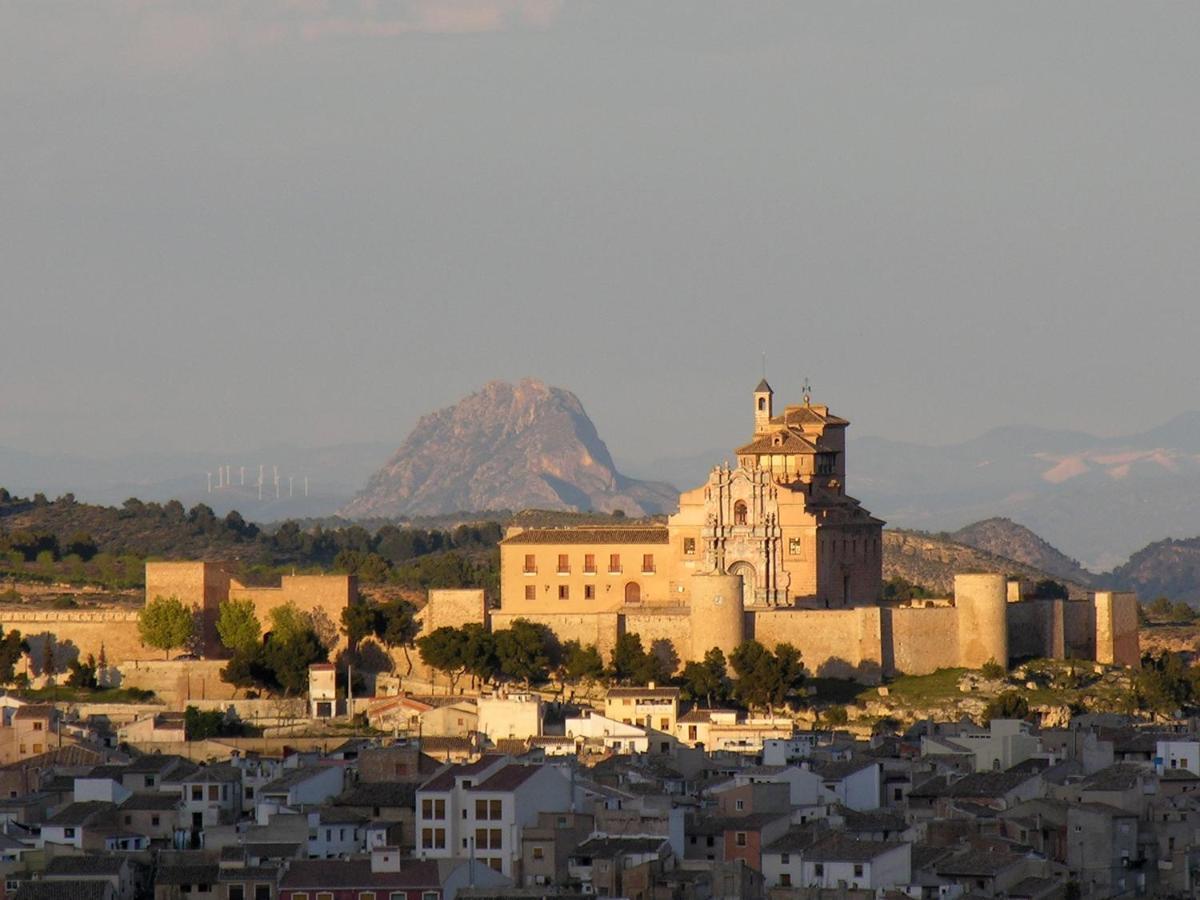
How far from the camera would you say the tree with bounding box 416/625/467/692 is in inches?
2815

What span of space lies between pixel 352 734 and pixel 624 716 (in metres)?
5.09

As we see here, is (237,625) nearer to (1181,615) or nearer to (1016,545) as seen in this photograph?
(1181,615)

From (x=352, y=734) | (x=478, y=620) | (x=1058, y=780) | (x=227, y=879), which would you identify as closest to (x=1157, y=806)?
(x=1058, y=780)

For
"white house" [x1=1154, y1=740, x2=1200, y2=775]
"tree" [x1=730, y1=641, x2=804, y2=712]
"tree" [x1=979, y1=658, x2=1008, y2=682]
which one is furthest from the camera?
"tree" [x1=979, y1=658, x2=1008, y2=682]

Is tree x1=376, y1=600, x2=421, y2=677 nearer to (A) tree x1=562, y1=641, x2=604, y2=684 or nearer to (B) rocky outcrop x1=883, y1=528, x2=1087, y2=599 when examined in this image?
(A) tree x1=562, y1=641, x2=604, y2=684

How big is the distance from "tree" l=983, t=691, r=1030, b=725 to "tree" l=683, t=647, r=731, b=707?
515 centimetres

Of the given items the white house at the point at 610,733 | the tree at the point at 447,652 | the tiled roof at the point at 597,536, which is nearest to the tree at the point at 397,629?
the tree at the point at 447,652

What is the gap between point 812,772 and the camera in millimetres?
53500

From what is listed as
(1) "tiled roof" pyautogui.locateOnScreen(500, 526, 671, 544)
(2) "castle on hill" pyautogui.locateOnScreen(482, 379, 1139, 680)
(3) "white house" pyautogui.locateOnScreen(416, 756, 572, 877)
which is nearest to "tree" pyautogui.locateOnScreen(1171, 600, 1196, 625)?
(2) "castle on hill" pyautogui.locateOnScreen(482, 379, 1139, 680)

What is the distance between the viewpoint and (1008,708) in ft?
221

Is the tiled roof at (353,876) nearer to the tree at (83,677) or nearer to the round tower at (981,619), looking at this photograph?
the tree at (83,677)

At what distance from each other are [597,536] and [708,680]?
7.45m

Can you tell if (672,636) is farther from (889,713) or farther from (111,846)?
(111,846)

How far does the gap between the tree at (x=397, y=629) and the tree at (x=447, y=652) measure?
1623mm
